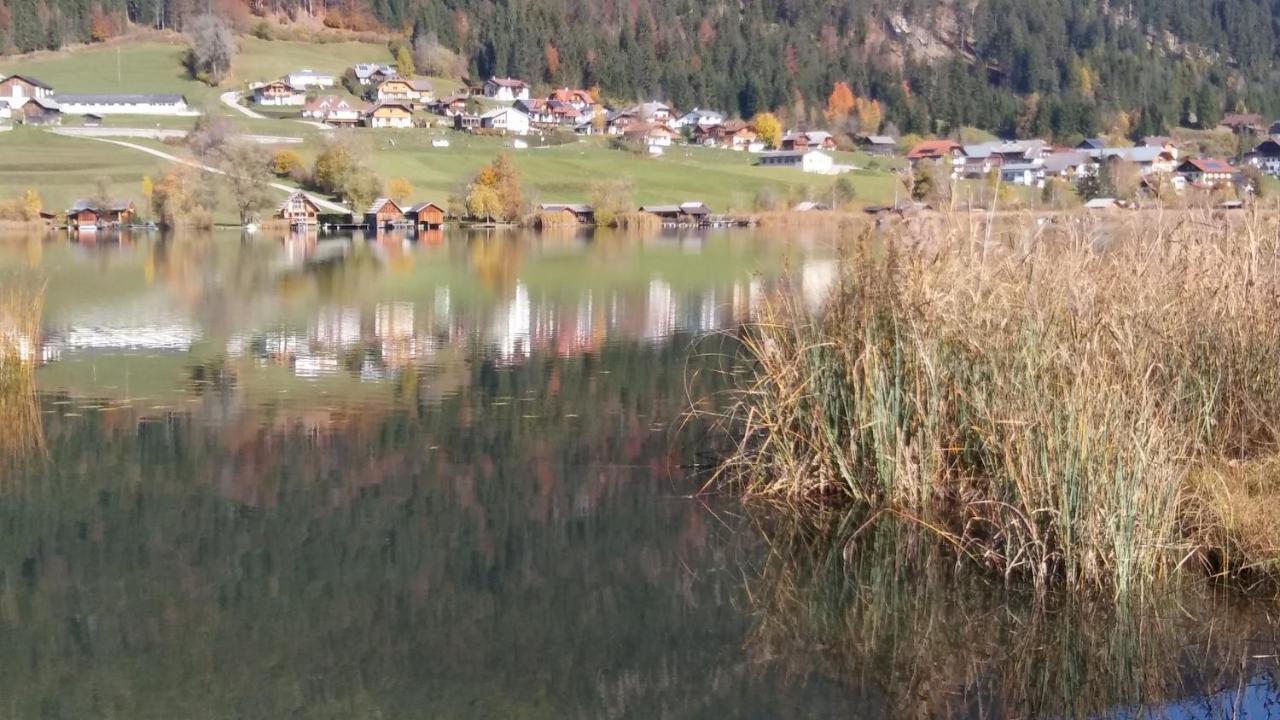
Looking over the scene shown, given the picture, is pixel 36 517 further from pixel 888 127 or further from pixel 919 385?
pixel 888 127

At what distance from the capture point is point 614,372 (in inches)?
786

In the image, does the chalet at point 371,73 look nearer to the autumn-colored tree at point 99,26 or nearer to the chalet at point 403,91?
the chalet at point 403,91

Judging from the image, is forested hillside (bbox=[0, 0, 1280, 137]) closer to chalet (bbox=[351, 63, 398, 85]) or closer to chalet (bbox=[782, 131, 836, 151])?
chalet (bbox=[782, 131, 836, 151])

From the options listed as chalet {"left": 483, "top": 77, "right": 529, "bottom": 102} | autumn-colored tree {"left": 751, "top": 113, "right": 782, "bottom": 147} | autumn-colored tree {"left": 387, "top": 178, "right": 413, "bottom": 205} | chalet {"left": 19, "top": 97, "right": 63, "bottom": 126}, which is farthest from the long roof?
autumn-colored tree {"left": 751, "top": 113, "right": 782, "bottom": 147}

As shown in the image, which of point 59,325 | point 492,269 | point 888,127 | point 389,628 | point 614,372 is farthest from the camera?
point 888,127

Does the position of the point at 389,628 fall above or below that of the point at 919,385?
below

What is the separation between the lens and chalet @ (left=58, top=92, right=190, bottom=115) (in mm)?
110812

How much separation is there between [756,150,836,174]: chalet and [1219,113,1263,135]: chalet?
61603mm

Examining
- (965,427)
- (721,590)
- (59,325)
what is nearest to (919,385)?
(965,427)

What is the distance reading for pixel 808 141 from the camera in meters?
130

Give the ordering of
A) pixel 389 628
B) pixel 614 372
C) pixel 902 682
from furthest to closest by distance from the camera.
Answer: pixel 614 372 < pixel 389 628 < pixel 902 682

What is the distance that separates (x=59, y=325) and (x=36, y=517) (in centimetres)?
1535

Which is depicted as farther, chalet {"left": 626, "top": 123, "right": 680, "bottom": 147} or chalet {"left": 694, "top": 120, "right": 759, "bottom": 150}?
chalet {"left": 694, "top": 120, "right": 759, "bottom": 150}

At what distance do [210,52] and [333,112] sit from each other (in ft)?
62.6
